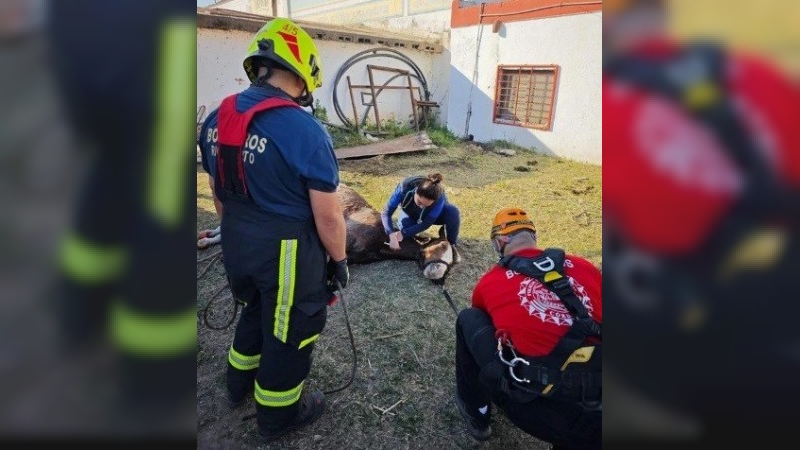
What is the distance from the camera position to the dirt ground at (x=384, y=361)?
2.58 metres

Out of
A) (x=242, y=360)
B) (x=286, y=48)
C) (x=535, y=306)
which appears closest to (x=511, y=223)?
(x=535, y=306)

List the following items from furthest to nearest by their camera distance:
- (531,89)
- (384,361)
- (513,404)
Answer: (531,89) < (384,361) < (513,404)

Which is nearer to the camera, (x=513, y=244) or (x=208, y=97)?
(x=513, y=244)

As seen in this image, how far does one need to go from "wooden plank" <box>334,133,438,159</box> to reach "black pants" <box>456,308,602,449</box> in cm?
768

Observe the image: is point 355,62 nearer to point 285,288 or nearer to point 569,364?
point 285,288

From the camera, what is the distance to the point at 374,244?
15.3 ft

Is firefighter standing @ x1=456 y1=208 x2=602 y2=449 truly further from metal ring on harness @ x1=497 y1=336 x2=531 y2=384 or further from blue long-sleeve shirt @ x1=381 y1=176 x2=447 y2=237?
blue long-sleeve shirt @ x1=381 y1=176 x2=447 y2=237

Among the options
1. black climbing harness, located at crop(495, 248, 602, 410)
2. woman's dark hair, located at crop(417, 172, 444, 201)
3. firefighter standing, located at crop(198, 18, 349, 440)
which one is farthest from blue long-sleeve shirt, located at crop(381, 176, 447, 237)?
black climbing harness, located at crop(495, 248, 602, 410)
